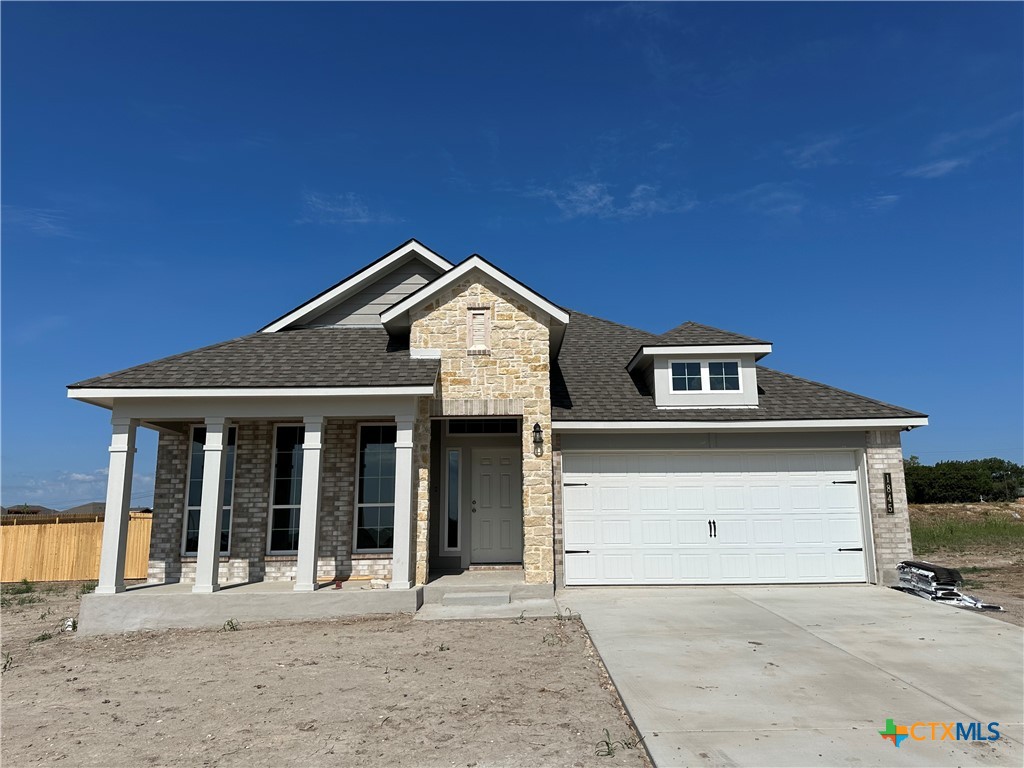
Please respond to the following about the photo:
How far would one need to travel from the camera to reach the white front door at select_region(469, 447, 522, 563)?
11930 mm

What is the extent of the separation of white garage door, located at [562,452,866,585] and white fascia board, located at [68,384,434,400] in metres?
3.57

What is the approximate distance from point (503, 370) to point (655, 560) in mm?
4430

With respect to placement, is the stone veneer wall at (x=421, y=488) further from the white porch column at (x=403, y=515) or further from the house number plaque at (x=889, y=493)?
the house number plaque at (x=889, y=493)

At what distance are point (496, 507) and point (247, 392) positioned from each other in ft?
17.0

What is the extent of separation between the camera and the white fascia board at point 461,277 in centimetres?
1076

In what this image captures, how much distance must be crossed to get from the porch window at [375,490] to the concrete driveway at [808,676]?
358 centimetres

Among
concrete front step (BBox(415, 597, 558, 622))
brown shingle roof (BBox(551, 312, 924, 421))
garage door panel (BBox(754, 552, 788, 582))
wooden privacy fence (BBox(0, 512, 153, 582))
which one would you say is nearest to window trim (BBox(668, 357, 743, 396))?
brown shingle roof (BBox(551, 312, 924, 421))

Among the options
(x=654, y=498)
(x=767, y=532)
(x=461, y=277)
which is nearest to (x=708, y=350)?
(x=654, y=498)

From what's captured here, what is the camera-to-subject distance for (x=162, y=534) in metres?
11.0

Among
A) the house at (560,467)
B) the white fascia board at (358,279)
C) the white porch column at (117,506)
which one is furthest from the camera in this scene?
the white fascia board at (358,279)

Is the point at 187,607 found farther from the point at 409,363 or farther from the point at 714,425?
the point at 714,425

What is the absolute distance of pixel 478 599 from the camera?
9570mm

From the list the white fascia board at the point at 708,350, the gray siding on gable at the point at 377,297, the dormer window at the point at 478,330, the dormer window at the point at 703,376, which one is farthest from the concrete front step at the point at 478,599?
the gray siding on gable at the point at 377,297

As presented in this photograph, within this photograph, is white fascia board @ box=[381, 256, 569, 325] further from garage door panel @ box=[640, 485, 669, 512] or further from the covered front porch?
garage door panel @ box=[640, 485, 669, 512]
